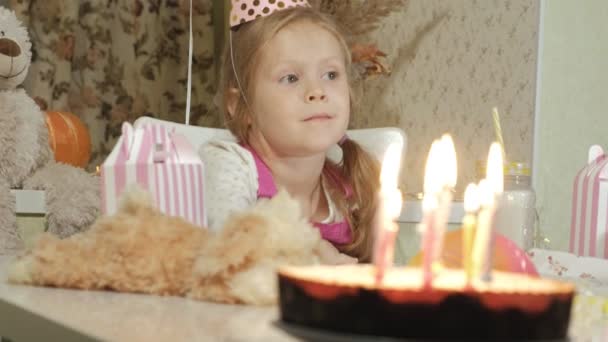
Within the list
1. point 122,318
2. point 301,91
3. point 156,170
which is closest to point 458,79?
point 301,91

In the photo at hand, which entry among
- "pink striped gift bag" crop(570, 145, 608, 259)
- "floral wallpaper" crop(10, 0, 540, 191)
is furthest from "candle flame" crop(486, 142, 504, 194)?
"floral wallpaper" crop(10, 0, 540, 191)

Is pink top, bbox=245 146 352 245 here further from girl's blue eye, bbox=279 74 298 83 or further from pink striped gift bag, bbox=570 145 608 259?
pink striped gift bag, bbox=570 145 608 259

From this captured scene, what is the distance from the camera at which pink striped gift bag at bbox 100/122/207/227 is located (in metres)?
0.79

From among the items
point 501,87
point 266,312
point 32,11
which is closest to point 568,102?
point 501,87

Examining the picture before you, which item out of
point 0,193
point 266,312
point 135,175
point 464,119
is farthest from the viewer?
point 464,119

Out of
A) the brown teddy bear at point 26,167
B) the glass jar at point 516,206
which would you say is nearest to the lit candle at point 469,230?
the glass jar at point 516,206

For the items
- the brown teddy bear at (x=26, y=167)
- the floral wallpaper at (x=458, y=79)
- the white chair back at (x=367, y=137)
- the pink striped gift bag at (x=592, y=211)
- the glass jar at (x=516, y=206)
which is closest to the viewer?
the pink striped gift bag at (x=592, y=211)

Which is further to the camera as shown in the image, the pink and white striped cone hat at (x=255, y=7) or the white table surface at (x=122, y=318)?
the pink and white striped cone hat at (x=255, y=7)

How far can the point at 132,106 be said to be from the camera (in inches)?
107

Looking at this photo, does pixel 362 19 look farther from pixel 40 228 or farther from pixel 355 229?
pixel 40 228

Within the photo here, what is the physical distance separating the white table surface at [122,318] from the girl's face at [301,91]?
2.65 ft

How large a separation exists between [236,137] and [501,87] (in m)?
0.85

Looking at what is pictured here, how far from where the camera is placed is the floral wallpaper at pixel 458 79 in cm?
198

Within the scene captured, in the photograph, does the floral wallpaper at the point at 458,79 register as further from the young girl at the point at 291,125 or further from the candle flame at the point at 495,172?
the candle flame at the point at 495,172
